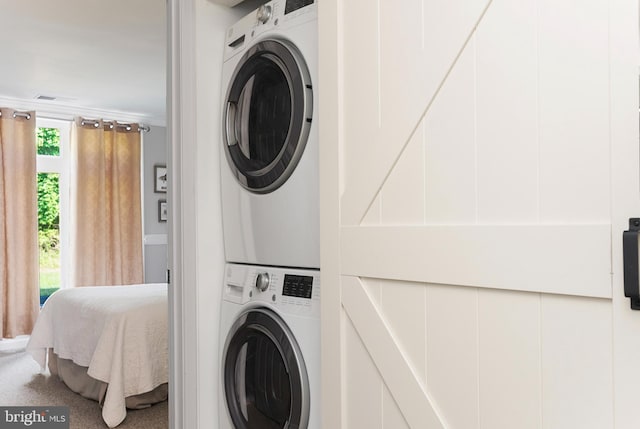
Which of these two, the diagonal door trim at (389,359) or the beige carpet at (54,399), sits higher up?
the diagonal door trim at (389,359)

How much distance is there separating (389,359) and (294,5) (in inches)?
47.9

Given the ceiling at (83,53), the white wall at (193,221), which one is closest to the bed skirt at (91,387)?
the white wall at (193,221)

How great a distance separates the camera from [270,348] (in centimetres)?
181

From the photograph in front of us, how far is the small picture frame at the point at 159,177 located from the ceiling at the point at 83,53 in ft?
2.89

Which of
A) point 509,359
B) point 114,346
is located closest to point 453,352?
point 509,359

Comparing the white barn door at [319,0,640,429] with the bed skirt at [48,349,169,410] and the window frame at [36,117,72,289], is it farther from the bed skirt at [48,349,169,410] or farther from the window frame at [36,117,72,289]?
the window frame at [36,117,72,289]

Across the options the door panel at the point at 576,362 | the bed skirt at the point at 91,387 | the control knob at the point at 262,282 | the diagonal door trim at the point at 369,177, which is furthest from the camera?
the bed skirt at the point at 91,387

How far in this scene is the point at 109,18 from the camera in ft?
11.0

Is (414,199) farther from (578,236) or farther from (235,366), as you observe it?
(235,366)

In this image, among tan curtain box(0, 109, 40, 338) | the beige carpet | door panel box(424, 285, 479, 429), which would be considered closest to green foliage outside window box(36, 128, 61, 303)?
tan curtain box(0, 109, 40, 338)

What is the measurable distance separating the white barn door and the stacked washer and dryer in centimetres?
26

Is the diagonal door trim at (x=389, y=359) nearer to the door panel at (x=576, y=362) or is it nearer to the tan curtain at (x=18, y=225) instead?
the door panel at (x=576, y=362)

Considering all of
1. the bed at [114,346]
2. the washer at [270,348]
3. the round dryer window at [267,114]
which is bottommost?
the bed at [114,346]

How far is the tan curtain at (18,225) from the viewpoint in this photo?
5.20 m
